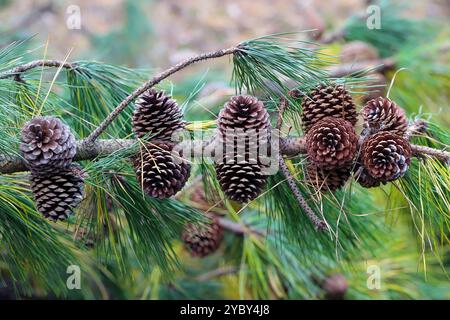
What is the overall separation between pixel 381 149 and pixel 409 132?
0.27 ft

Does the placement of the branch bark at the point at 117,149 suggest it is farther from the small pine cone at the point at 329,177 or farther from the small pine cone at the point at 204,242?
the small pine cone at the point at 204,242

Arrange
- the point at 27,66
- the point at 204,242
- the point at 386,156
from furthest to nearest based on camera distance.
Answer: the point at 204,242
the point at 27,66
the point at 386,156

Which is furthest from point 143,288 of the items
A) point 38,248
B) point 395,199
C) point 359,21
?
point 359,21

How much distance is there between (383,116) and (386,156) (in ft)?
0.17

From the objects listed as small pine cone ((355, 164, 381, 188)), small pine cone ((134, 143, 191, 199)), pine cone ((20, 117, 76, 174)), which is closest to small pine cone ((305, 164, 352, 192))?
small pine cone ((355, 164, 381, 188))

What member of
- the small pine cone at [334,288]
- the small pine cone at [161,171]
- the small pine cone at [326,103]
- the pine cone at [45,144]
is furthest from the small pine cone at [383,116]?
the small pine cone at [334,288]

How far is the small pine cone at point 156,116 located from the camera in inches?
24.4

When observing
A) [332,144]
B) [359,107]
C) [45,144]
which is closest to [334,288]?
[359,107]

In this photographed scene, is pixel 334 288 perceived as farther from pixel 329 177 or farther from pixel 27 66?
pixel 27 66

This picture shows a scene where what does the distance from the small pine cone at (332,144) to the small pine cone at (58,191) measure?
0.75 feet

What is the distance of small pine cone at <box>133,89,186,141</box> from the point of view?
2.03 feet

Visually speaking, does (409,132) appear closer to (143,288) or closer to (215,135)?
(215,135)

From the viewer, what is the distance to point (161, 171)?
60 centimetres

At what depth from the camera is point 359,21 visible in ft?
5.45
